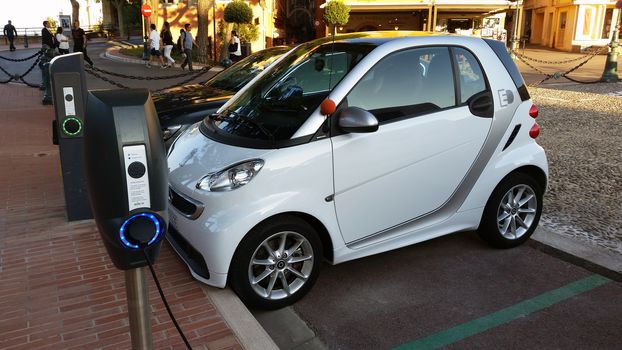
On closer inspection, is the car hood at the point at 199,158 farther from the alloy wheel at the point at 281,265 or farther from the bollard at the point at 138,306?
the bollard at the point at 138,306

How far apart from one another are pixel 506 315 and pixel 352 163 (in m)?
1.46

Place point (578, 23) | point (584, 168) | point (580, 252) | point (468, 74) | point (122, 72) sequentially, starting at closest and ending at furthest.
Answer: point (468, 74)
point (580, 252)
point (584, 168)
point (122, 72)
point (578, 23)

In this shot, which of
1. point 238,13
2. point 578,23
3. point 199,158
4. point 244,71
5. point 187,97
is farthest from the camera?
point 578,23

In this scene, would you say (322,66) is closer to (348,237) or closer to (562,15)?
(348,237)

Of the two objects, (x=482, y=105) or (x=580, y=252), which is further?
(x=580, y=252)

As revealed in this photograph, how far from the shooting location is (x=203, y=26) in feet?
80.7

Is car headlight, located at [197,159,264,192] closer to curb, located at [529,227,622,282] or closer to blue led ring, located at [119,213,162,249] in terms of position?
blue led ring, located at [119,213,162,249]

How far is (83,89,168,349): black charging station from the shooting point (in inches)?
64.2

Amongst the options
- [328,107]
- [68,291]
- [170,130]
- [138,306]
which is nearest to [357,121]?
[328,107]

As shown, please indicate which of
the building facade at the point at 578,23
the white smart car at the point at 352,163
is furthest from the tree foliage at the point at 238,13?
the building facade at the point at 578,23

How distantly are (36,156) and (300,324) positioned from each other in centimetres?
563

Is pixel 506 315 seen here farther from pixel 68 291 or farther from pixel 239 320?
pixel 68 291

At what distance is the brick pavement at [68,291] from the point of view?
3.19 meters

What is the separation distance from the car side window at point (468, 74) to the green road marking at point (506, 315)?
1.59 m
